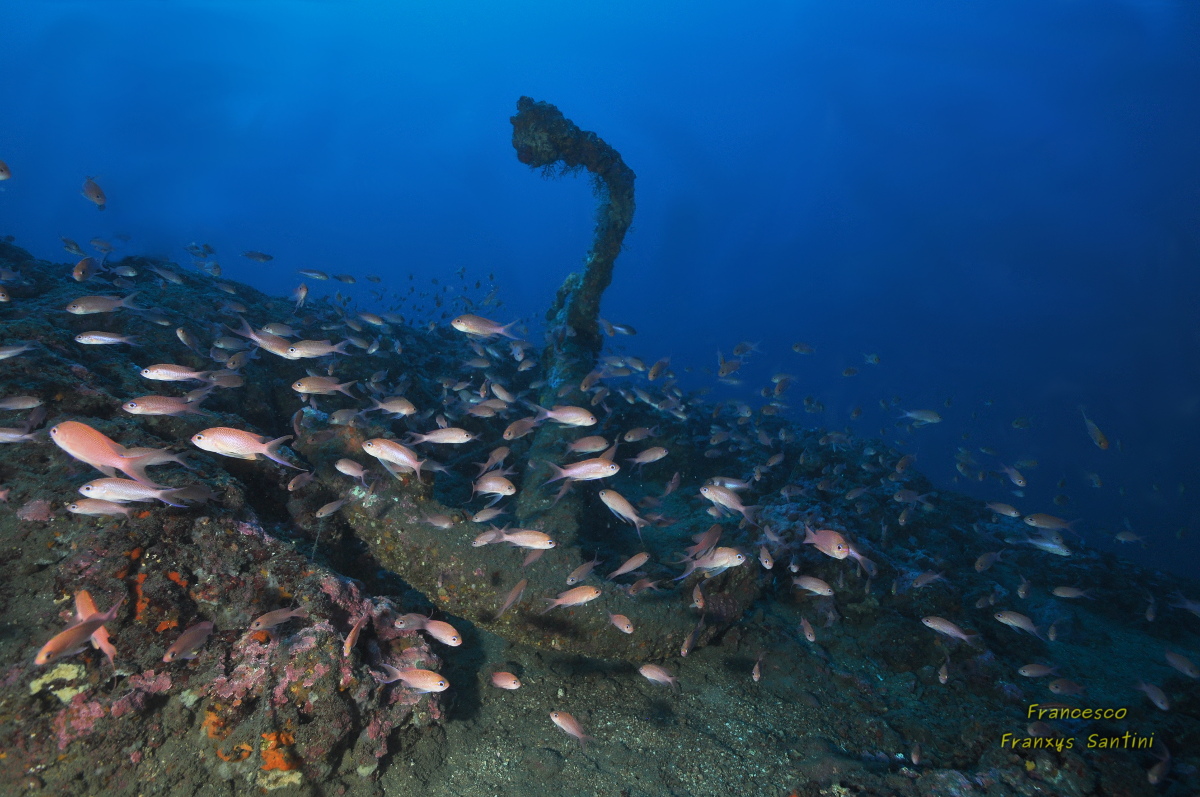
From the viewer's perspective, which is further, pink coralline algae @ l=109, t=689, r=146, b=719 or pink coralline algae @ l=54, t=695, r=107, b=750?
pink coralline algae @ l=109, t=689, r=146, b=719

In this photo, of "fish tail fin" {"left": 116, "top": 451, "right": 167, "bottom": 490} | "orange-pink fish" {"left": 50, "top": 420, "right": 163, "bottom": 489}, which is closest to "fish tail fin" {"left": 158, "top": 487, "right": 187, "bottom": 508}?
"fish tail fin" {"left": 116, "top": 451, "right": 167, "bottom": 490}

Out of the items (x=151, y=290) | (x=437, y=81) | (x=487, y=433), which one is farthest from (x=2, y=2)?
(x=487, y=433)

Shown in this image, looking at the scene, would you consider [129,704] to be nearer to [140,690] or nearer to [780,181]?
[140,690]

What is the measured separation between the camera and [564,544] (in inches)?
253

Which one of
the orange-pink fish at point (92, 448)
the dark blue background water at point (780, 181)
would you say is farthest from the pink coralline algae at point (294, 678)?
the dark blue background water at point (780, 181)

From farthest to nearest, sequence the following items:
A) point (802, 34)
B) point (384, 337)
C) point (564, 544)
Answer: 1. point (802, 34)
2. point (384, 337)
3. point (564, 544)

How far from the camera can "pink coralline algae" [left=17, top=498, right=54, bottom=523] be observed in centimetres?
356

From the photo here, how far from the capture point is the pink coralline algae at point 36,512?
11.7ft

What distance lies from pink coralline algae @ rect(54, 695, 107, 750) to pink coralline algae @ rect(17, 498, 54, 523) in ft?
4.78

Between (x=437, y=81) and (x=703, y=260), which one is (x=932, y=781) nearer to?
(x=703, y=260)

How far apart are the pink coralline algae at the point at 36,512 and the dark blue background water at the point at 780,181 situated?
3339 cm

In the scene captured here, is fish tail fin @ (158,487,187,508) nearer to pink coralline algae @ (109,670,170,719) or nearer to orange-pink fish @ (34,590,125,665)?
orange-pink fish @ (34,590,125,665)

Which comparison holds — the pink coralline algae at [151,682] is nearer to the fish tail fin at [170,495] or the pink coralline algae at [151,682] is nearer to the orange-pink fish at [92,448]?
the fish tail fin at [170,495]

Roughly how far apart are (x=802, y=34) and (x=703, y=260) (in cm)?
4643
